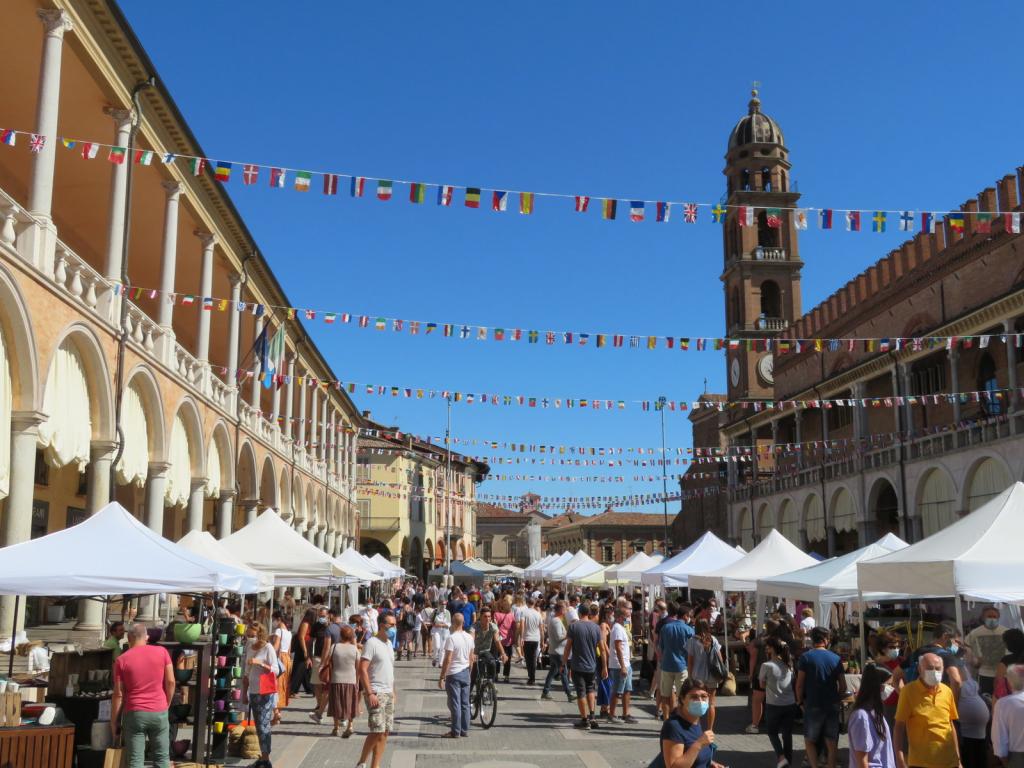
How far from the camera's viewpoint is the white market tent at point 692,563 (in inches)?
852

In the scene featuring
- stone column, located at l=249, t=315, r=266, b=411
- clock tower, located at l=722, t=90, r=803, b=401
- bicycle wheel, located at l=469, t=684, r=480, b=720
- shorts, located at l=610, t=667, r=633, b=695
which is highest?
clock tower, located at l=722, t=90, r=803, b=401

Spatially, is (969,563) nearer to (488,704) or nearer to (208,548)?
(488,704)

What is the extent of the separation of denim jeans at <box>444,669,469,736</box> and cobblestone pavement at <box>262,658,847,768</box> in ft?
0.70

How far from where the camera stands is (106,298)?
18734 mm

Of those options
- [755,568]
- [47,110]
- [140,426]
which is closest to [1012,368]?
[755,568]

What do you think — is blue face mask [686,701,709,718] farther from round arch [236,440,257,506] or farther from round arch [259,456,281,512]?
round arch [259,456,281,512]

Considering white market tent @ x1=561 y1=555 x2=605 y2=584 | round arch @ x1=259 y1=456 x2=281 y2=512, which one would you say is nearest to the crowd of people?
white market tent @ x1=561 y1=555 x2=605 y2=584

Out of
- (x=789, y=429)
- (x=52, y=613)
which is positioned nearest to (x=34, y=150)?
(x=52, y=613)

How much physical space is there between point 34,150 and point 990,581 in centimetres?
1388

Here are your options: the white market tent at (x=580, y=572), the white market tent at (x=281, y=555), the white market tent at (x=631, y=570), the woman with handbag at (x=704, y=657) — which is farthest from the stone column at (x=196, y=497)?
the woman with handbag at (x=704, y=657)

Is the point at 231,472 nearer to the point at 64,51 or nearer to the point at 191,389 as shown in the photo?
the point at 191,389

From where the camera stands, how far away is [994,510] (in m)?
11.9

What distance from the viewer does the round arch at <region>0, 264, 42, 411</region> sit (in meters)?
15.0

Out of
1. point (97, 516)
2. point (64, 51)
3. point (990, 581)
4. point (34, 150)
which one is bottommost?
point (990, 581)
